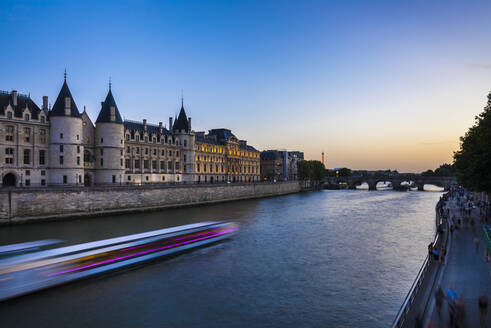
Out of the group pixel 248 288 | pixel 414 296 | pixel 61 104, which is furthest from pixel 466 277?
→ pixel 61 104

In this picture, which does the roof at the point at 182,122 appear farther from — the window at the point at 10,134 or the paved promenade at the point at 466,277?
the paved promenade at the point at 466,277

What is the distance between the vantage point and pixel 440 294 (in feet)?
42.2

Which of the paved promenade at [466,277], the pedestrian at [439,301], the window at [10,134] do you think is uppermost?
the window at [10,134]

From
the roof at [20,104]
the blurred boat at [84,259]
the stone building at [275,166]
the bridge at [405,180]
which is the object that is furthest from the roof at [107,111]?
the bridge at [405,180]

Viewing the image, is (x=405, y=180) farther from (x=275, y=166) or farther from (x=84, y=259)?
(x=84, y=259)

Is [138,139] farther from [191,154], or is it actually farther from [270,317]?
[270,317]

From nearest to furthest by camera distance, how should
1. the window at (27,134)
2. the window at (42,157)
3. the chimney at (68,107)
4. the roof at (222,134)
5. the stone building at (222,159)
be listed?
1. the window at (27,134)
2. the window at (42,157)
3. the chimney at (68,107)
4. the stone building at (222,159)
5. the roof at (222,134)

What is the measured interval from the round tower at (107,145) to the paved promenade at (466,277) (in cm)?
5335

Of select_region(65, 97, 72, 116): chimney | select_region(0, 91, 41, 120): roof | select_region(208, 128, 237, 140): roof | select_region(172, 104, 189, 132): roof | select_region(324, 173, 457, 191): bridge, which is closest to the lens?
select_region(0, 91, 41, 120): roof

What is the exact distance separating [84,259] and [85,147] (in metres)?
46.7

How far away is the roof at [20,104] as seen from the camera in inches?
1924

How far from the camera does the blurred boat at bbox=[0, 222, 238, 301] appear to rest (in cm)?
1602

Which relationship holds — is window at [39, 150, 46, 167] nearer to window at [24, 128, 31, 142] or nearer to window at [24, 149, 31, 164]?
window at [24, 149, 31, 164]

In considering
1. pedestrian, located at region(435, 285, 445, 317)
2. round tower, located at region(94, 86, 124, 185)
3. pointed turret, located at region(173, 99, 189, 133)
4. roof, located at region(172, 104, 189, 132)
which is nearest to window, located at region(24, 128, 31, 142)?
round tower, located at region(94, 86, 124, 185)
